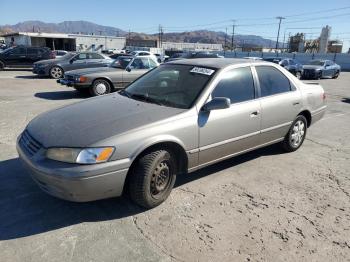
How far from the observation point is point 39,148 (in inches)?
131

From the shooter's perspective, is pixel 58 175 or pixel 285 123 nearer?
pixel 58 175

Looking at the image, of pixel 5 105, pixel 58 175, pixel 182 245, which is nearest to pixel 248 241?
pixel 182 245

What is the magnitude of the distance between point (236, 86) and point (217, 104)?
30.5 inches

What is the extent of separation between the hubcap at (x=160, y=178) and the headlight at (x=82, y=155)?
63 cm

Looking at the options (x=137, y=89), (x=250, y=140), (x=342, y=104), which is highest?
(x=137, y=89)

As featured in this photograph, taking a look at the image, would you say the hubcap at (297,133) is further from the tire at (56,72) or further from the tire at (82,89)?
the tire at (56,72)

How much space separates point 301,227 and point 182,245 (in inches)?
51.3

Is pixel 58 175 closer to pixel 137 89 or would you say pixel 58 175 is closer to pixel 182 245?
pixel 182 245

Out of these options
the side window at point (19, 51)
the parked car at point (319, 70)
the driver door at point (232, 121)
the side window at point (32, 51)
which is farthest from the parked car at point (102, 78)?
the parked car at point (319, 70)

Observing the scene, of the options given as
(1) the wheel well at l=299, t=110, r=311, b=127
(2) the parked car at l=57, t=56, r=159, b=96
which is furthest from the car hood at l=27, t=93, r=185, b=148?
(2) the parked car at l=57, t=56, r=159, b=96

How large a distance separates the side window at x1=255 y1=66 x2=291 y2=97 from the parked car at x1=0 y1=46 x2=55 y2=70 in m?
19.0

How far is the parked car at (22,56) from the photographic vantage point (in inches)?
815

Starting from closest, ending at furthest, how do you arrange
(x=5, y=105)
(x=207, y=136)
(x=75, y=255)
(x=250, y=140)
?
(x=75, y=255), (x=207, y=136), (x=250, y=140), (x=5, y=105)

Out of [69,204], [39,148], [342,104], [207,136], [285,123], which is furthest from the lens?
[342,104]
